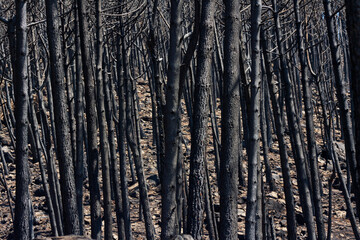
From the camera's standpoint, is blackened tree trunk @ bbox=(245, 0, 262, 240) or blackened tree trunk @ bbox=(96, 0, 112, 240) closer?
blackened tree trunk @ bbox=(245, 0, 262, 240)

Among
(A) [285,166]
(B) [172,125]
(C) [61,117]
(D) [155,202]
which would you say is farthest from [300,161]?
(D) [155,202]

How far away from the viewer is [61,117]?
552 centimetres

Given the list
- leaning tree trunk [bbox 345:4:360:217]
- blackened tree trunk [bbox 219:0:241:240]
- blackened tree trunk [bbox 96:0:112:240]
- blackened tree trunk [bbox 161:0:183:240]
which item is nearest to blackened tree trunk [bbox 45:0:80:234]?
blackened tree trunk [bbox 96:0:112:240]

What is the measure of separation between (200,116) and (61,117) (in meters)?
1.98

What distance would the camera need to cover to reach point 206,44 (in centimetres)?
444

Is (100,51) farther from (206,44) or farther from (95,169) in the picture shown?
(206,44)

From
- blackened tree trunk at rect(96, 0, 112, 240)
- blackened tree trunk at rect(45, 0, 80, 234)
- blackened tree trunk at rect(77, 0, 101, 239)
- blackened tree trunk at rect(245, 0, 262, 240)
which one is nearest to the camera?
blackened tree trunk at rect(245, 0, 262, 240)

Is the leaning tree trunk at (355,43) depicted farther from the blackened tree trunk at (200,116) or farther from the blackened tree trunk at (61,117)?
the blackened tree trunk at (61,117)

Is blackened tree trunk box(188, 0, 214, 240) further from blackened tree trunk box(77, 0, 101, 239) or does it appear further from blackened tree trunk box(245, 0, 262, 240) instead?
blackened tree trunk box(77, 0, 101, 239)

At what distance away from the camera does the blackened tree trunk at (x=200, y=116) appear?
14.5 ft

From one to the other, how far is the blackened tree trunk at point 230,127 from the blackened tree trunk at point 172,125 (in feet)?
1.56

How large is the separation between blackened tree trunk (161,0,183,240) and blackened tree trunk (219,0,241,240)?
1.56 ft

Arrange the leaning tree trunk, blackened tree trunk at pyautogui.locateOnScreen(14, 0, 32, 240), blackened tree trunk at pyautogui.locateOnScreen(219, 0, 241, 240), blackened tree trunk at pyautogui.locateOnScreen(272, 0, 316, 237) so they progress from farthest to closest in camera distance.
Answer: blackened tree trunk at pyautogui.locateOnScreen(272, 0, 316, 237) < blackened tree trunk at pyautogui.locateOnScreen(14, 0, 32, 240) < blackened tree trunk at pyautogui.locateOnScreen(219, 0, 241, 240) < the leaning tree trunk

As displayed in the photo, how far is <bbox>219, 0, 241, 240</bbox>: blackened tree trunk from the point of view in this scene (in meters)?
3.86
